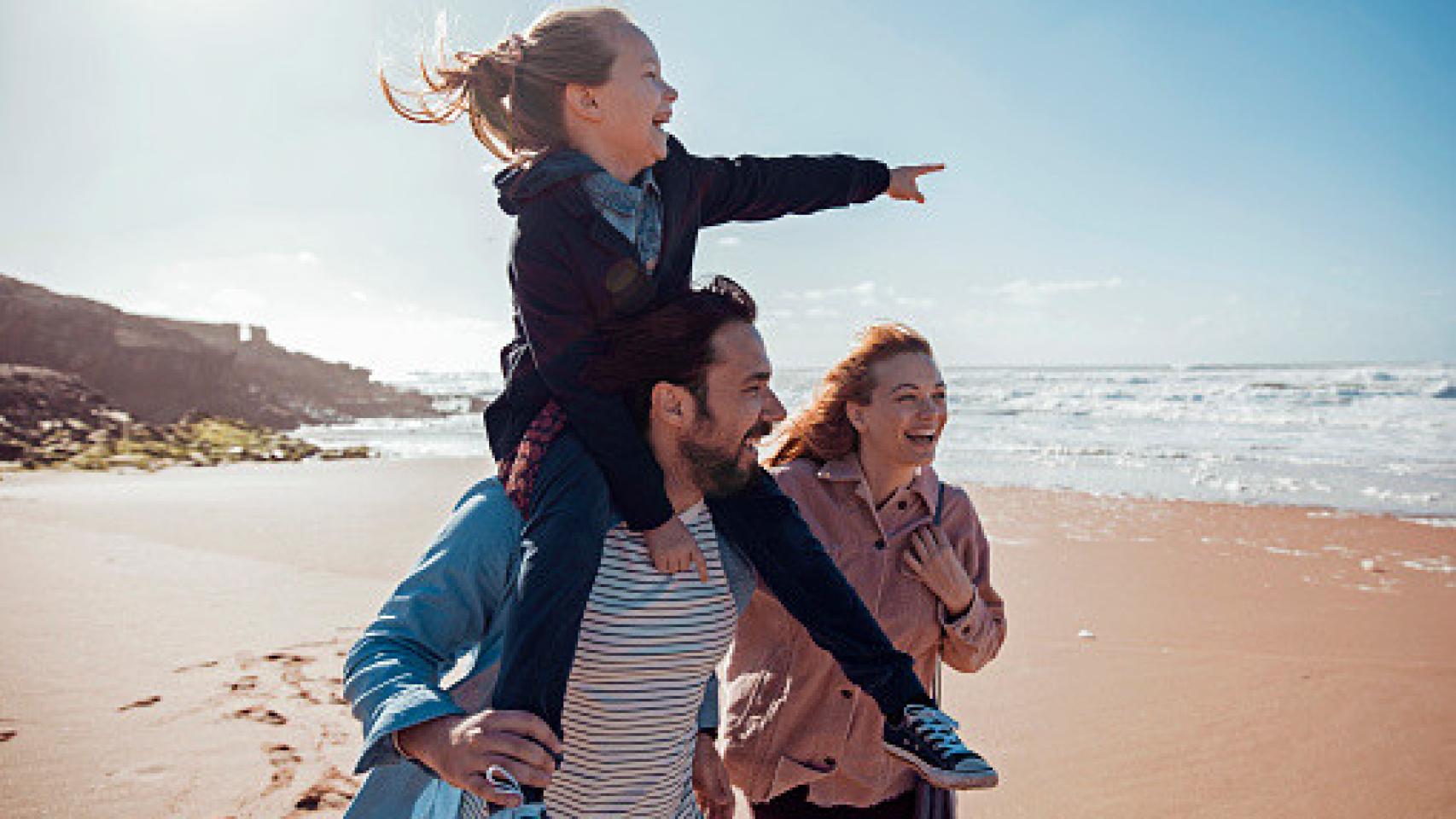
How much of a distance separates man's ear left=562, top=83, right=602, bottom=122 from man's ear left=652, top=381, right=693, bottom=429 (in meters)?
0.84

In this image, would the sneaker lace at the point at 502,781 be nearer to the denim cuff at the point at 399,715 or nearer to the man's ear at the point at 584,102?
the denim cuff at the point at 399,715

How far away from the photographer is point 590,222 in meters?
2.15

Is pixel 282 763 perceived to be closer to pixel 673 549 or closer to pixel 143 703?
pixel 143 703

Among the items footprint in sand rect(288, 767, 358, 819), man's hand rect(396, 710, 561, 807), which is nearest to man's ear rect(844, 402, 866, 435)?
man's hand rect(396, 710, 561, 807)

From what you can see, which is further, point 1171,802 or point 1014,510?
point 1014,510

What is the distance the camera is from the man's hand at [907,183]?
2.94 m

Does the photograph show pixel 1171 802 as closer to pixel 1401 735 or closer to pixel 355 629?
pixel 1401 735

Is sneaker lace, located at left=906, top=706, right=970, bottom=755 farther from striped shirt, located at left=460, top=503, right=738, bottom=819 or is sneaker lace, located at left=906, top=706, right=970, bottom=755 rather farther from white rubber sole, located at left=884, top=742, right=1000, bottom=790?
striped shirt, located at left=460, top=503, right=738, bottom=819

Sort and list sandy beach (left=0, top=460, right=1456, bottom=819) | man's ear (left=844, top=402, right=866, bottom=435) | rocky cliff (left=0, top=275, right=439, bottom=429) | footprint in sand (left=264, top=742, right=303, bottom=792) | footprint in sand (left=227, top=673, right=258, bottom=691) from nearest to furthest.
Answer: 1. man's ear (left=844, top=402, right=866, bottom=435)
2. footprint in sand (left=264, top=742, right=303, bottom=792)
3. sandy beach (left=0, top=460, right=1456, bottom=819)
4. footprint in sand (left=227, top=673, right=258, bottom=691)
5. rocky cliff (left=0, top=275, right=439, bottom=429)

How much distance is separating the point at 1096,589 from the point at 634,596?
7.00 meters

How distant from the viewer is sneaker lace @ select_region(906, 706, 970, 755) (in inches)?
73.6

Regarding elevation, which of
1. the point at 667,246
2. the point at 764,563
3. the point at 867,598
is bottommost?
the point at 867,598

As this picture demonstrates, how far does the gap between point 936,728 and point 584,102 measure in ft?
5.69

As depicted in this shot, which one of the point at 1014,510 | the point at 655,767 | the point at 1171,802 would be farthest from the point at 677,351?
the point at 1014,510
